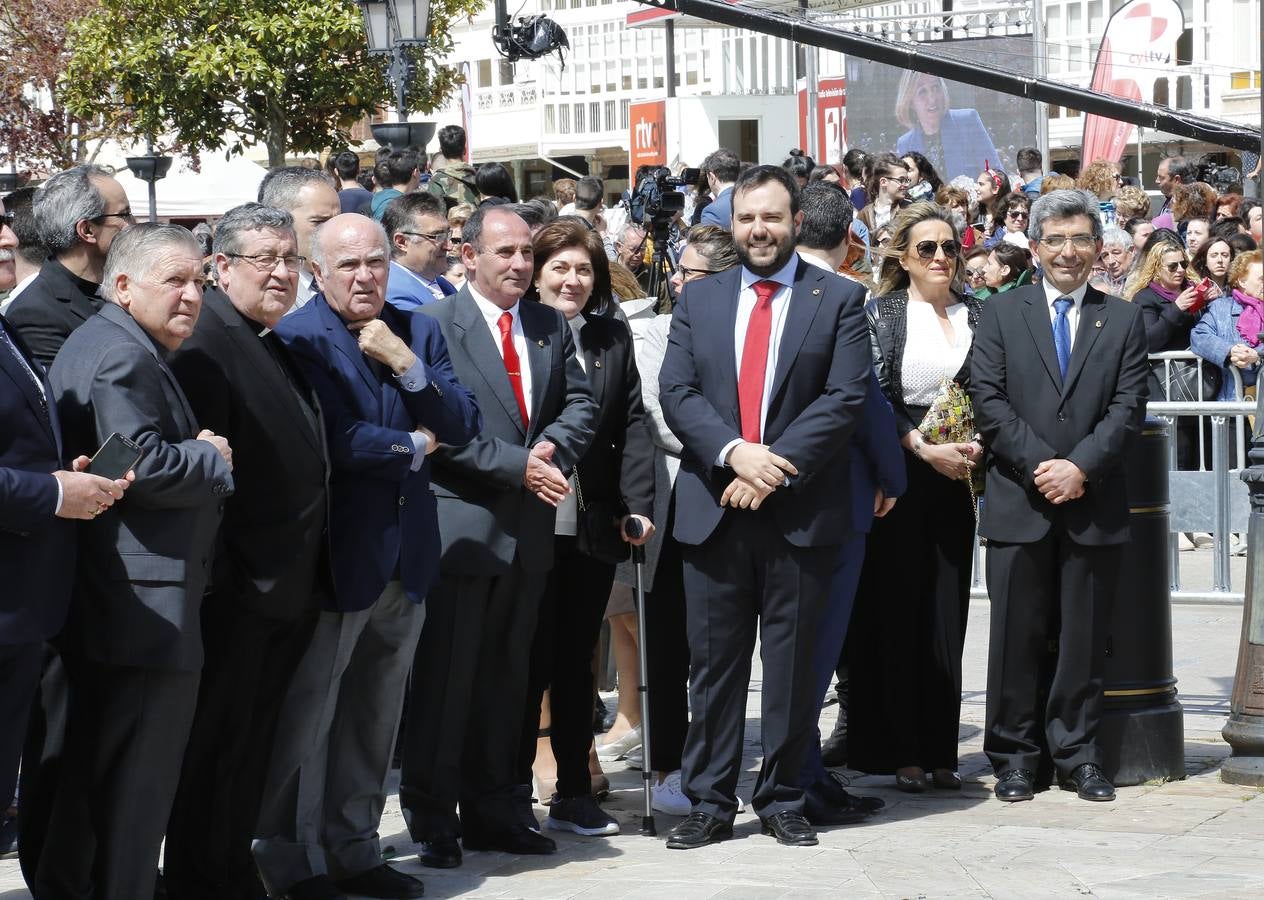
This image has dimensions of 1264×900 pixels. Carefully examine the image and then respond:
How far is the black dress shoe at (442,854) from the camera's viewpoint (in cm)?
630

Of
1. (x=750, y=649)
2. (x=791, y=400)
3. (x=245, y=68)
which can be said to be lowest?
(x=750, y=649)

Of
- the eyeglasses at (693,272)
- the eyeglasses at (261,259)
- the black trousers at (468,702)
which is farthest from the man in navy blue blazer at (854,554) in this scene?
the eyeglasses at (261,259)

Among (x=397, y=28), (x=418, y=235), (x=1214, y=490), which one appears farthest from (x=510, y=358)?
(x=397, y=28)

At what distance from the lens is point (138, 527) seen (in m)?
5.04

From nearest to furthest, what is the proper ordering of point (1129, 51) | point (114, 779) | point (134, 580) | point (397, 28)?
point (134, 580)
point (114, 779)
point (397, 28)
point (1129, 51)

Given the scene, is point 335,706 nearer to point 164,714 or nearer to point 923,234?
point 164,714

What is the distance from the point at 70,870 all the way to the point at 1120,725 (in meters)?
3.93

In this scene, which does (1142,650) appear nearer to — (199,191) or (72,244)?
(72,244)

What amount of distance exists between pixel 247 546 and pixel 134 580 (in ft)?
1.55

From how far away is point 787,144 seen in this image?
4175 cm

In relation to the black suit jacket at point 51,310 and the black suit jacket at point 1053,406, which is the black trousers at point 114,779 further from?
the black suit jacket at point 1053,406

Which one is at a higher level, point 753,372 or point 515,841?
point 753,372

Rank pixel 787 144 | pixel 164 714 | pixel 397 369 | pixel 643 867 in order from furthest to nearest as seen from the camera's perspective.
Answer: pixel 787 144, pixel 643 867, pixel 397 369, pixel 164 714

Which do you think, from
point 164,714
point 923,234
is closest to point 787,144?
point 923,234
